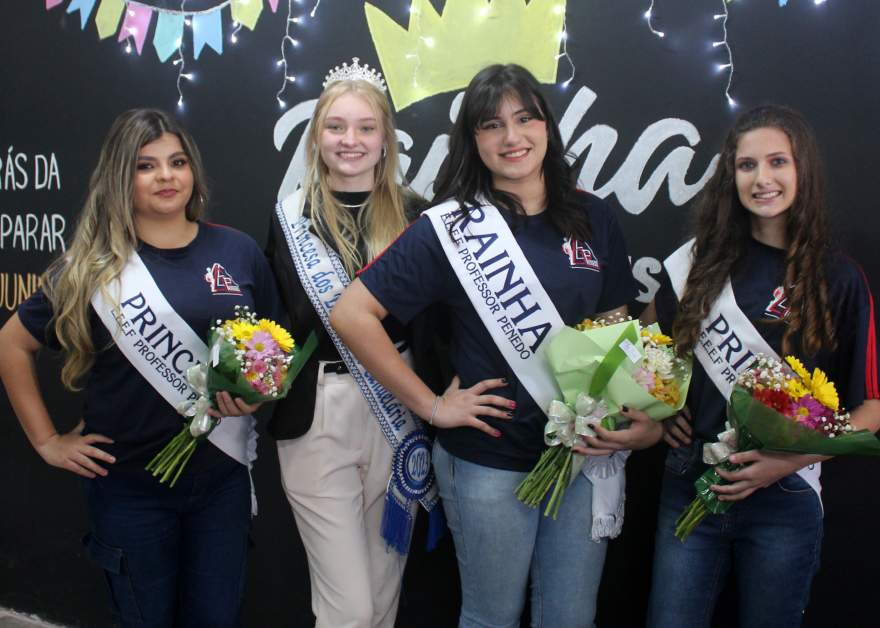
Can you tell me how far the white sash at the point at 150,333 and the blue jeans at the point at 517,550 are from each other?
626 millimetres

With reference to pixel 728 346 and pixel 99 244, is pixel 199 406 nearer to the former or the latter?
pixel 99 244

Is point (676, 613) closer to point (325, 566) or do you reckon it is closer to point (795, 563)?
point (795, 563)

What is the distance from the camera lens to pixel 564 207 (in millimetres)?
1757

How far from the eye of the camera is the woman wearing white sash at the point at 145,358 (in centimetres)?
177

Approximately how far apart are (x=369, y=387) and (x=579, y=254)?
591mm

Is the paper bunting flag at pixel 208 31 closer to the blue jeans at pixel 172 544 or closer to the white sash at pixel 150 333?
the white sash at pixel 150 333

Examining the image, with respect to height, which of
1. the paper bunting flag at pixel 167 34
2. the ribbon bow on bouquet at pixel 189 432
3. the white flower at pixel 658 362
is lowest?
the ribbon bow on bouquet at pixel 189 432

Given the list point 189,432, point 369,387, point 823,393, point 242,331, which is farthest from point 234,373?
→ point 823,393

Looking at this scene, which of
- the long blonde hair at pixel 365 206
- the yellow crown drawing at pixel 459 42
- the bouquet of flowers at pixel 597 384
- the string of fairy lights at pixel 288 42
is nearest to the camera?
the bouquet of flowers at pixel 597 384

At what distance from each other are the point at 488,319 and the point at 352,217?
1.53ft

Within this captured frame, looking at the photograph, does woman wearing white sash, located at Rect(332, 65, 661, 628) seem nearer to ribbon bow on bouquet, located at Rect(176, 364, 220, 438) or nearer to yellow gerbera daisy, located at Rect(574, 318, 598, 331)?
yellow gerbera daisy, located at Rect(574, 318, 598, 331)

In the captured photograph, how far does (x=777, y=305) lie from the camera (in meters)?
1.61

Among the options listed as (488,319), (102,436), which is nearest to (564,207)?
(488,319)

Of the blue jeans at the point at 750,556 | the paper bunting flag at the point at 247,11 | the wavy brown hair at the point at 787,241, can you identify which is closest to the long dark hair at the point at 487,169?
the wavy brown hair at the point at 787,241
